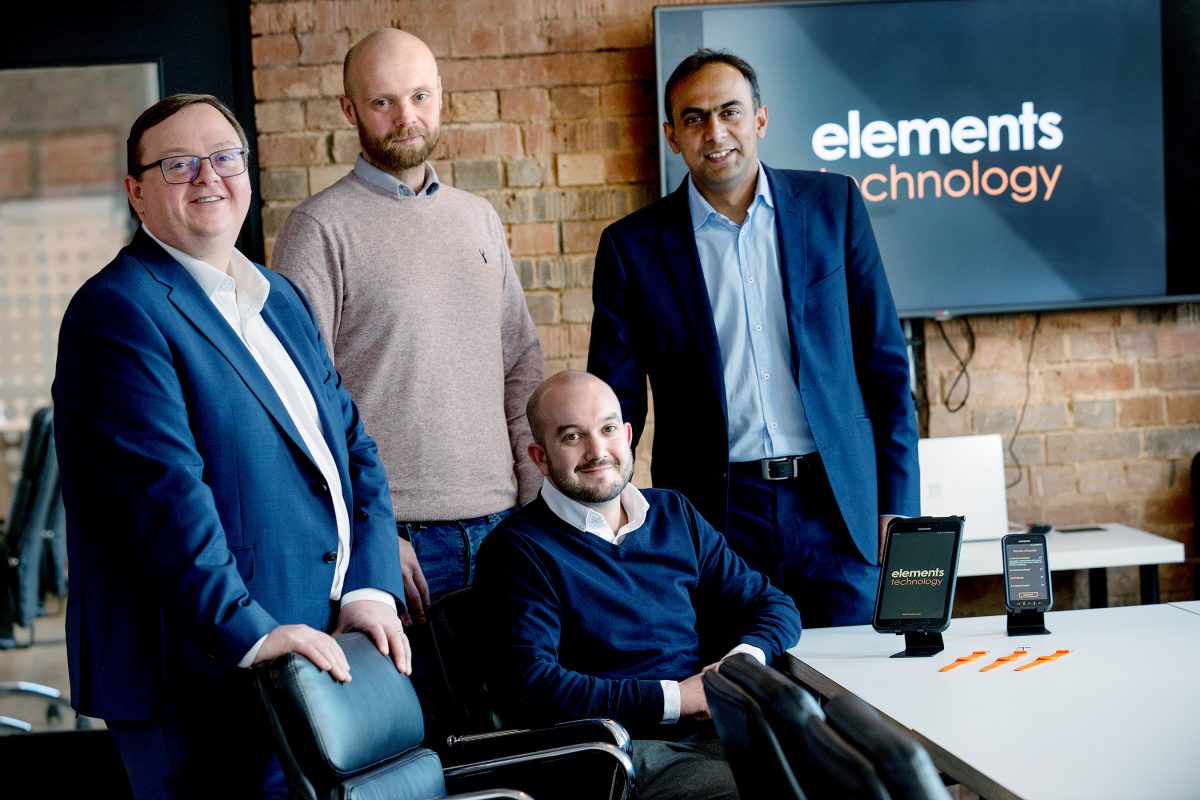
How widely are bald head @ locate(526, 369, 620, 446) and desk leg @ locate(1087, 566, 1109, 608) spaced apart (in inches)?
74.1

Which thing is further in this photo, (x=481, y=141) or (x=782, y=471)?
(x=481, y=141)

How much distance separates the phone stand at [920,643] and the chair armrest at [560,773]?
1.74 ft

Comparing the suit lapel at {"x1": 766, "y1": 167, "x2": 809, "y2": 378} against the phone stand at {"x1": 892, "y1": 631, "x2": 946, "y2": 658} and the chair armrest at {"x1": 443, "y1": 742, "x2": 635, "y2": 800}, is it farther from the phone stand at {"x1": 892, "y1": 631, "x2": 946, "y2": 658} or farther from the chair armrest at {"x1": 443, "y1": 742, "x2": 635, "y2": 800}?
A: the chair armrest at {"x1": 443, "y1": 742, "x2": 635, "y2": 800}

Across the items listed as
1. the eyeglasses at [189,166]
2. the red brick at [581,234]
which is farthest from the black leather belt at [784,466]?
the red brick at [581,234]

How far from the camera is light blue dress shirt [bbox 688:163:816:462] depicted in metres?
2.70

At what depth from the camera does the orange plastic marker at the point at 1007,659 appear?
6.95 feet

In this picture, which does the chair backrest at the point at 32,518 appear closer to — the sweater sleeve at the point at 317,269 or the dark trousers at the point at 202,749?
the sweater sleeve at the point at 317,269

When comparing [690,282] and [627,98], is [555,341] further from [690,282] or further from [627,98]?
[690,282]

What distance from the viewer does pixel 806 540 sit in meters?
2.68

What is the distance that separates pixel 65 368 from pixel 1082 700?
62.4 inches

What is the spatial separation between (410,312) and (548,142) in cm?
136

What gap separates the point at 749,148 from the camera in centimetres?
273

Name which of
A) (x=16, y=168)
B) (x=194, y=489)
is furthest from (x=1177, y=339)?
(x=16, y=168)

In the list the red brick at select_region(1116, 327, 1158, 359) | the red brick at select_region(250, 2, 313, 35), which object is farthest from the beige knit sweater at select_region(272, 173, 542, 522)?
the red brick at select_region(1116, 327, 1158, 359)
